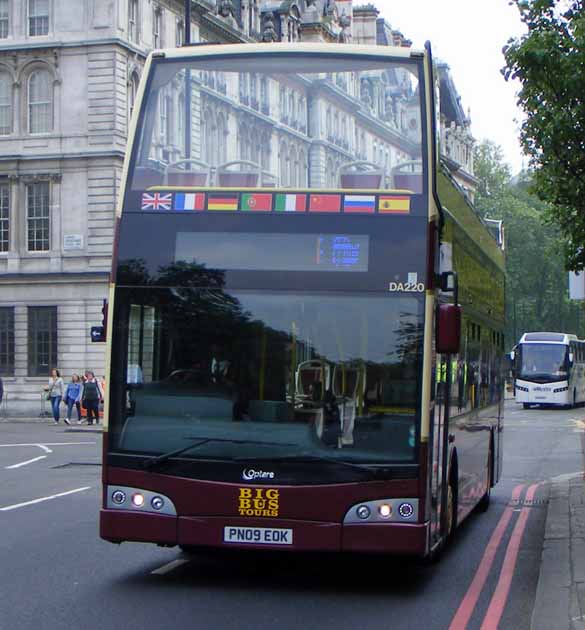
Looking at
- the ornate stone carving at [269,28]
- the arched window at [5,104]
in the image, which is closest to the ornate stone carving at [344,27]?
the ornate stone carving at [269,28]

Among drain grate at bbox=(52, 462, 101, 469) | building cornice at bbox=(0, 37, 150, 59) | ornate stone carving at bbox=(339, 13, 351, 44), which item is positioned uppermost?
ornate stone carving at bbox=(339, 13, 351, 44)

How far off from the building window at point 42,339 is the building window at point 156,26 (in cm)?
1093

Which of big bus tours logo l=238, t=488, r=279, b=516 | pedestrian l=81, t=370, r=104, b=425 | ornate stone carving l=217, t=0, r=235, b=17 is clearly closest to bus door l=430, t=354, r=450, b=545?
big bus tours logo l=238, t=488, r=279, b=516

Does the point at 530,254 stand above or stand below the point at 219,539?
above

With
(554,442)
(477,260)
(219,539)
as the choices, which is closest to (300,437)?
(219,539)

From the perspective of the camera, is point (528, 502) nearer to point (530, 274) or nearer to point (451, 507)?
point (451, 507)

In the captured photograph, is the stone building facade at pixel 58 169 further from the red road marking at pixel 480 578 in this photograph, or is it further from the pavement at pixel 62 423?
the red road marking at pixel 480 578

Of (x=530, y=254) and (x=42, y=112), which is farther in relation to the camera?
(x=530, y=254)

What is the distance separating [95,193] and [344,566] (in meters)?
40.1

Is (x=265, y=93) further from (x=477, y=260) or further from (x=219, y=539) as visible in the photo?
(x=477, y=260)

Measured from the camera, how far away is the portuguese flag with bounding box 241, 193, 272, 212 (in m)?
10.5

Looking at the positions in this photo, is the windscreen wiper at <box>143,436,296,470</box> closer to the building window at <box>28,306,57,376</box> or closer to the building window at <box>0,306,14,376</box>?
the building window at <box>28,306,57,376</box>

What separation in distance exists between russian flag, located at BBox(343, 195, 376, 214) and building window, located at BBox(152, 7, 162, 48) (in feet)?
147

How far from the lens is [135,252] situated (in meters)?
10.6
